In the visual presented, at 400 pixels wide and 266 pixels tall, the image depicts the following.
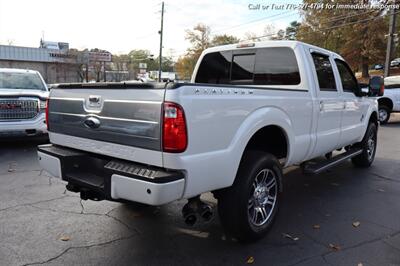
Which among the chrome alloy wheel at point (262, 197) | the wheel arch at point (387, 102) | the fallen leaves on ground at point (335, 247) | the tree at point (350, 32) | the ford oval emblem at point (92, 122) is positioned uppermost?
the tree at point (350, 32)

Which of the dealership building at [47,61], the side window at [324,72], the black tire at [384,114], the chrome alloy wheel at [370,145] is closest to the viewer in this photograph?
the side window at [324,72]

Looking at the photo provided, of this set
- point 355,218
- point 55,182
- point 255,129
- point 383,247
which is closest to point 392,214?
point 355,218

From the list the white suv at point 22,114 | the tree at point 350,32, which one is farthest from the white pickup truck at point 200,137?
the tree at point 350,32

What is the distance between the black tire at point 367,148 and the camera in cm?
658

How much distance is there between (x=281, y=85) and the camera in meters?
4.64

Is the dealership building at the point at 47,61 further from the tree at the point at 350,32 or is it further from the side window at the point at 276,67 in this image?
the side window at the point at 276,67

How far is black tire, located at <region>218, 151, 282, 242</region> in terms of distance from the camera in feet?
10.8

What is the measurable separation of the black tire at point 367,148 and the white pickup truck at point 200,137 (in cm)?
218

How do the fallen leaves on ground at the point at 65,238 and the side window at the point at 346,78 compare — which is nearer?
the fallen leaves on ground at the point at 65,238

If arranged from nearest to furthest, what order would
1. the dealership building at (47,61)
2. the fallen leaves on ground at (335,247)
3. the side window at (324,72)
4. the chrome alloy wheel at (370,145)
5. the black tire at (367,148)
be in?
the fallen leaves on ground at (335,247) → the side window at (324,72) → the black tire at (367,148) → the chrome alloy wheel at (370,145) → the dealership building at (47,61)

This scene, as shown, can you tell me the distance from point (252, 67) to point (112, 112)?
95.5 inches

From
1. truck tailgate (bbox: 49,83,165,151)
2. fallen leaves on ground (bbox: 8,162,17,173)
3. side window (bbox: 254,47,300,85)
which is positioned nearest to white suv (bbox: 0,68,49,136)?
fallen leaves on ground (bbox: 8,162,17,173)

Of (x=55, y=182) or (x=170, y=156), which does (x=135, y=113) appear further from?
(x=55, y=182)

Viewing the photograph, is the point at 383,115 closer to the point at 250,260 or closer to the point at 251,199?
the point at 251,199
